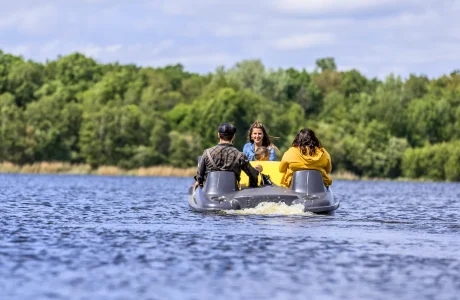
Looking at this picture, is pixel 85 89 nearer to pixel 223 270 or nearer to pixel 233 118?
pixel 233 118

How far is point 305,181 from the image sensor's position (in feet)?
67.4

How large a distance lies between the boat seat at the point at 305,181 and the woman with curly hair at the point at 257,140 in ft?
5.27

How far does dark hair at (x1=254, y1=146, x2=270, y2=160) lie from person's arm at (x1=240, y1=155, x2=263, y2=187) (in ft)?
3.79

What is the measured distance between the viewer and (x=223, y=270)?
1241 centimetres

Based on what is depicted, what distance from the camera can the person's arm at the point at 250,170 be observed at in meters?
20.4

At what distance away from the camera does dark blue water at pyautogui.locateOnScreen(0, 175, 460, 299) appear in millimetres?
11039

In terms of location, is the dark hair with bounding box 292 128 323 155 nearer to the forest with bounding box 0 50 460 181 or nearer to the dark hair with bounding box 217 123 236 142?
the dark hair with bounding box 217 123 236 142

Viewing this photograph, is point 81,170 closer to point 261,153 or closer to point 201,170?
point 261,153

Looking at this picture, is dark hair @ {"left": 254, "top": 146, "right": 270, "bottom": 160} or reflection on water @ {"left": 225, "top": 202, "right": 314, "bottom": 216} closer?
reflection on water @ {"left": 225, "top": 202, "right": 314, "bottom": 216}

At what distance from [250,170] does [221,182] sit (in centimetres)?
58

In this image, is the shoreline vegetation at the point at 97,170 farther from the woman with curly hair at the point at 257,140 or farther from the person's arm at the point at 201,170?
the person's arm at the point at 201,170

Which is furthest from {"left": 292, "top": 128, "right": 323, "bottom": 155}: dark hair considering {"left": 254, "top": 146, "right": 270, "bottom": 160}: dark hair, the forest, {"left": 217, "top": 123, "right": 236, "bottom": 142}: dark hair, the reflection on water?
the forest

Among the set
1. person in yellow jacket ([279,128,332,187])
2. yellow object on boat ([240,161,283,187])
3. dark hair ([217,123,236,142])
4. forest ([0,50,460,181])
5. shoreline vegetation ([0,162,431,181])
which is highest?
forest ([0,50,460,181])

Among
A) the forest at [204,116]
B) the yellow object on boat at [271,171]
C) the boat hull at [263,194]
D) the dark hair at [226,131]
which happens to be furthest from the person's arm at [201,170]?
the forest at [204,116]
